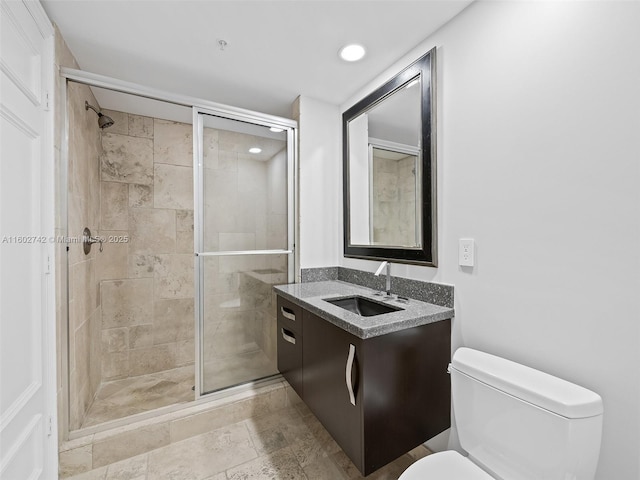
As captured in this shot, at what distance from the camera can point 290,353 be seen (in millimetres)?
1765

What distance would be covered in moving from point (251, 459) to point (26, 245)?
1564 mm

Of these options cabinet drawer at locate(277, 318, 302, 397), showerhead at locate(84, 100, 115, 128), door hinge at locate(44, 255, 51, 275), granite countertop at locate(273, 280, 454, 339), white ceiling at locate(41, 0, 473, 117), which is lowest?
cabinet drawer at locate(277, 318, 302, 397)

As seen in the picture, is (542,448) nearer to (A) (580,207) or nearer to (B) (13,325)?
(A) (580,207)

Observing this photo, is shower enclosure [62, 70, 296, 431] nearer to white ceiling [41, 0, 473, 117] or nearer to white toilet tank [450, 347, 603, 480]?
white ceiling [41, 0, 473, 117]

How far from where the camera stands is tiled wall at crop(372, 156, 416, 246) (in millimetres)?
1644

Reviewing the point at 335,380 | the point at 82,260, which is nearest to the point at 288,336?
the point at 335,380

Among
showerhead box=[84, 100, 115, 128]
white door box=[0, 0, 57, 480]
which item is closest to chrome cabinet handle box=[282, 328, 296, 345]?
white door box=[0, 0, 57, 480]

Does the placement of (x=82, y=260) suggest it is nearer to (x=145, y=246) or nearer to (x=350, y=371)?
(x=145, y=246)

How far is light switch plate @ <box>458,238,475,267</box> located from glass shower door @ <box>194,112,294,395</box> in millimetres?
1248

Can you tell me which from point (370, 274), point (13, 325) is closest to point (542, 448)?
point (370, 274)

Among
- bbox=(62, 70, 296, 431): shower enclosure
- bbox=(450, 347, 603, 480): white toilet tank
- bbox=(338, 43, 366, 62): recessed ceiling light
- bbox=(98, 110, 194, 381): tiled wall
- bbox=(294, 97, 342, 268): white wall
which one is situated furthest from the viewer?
bbox=(98, 110, 194, 381): tiled wall

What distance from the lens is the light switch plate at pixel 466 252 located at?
4.33ft

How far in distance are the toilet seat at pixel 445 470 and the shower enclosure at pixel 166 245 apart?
1.30 metres

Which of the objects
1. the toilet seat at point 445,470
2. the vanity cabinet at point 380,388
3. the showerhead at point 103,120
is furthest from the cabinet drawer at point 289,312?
the showerhead at point 103,120
